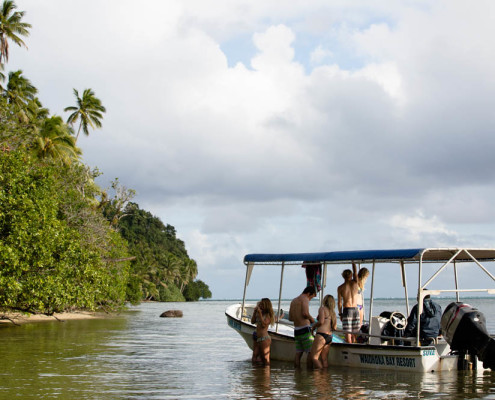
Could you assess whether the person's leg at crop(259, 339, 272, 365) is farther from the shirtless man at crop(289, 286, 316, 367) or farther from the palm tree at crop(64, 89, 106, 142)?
the palm tree at crop(64, 89, 106, 142)

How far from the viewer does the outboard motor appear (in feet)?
38.4

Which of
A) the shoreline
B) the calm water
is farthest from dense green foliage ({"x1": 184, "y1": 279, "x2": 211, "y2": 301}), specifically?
the calm water

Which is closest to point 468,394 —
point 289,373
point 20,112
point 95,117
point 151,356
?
point 289,373

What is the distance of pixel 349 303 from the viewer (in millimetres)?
13422

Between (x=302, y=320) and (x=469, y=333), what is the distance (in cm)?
342

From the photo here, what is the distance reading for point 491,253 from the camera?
13.7 metres

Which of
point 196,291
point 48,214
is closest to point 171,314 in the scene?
point 48,214

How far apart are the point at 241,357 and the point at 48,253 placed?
26.9ft

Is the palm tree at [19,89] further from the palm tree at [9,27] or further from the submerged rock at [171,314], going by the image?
the submerged rock at [171,314]

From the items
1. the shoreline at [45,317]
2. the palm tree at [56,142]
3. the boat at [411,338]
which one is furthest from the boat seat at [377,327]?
the palm tree at [56,142]

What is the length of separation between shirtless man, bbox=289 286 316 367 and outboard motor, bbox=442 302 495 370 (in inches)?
114

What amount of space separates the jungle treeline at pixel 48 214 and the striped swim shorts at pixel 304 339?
1020cm

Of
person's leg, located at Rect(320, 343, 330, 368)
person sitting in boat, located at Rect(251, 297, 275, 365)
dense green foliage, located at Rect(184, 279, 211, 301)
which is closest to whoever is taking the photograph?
person's leg, located at Rect(320, 343, 330, 368)

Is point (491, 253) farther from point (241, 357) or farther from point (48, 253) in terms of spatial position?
point (48, 253)
